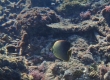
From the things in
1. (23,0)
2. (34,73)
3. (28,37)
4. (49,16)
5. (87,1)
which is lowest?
(34,73)

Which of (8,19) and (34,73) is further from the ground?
(8,19)

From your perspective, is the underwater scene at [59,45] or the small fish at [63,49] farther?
the underwater scene at [59,45]

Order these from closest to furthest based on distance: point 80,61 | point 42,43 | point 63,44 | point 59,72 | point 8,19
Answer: point 63,44
point 59,72
point 80,61
point 42,43
point 8,19

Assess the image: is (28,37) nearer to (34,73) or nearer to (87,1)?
(34,73)

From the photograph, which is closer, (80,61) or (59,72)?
(59,72)

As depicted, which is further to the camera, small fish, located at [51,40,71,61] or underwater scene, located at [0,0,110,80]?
underwater scene, located at [0,0,110,80]

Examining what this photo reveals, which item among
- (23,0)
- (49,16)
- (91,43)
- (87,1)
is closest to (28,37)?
(49,16)

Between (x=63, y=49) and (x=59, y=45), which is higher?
(x=59, y=45)

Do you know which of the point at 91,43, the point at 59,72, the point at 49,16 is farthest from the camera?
the point at 49,16
